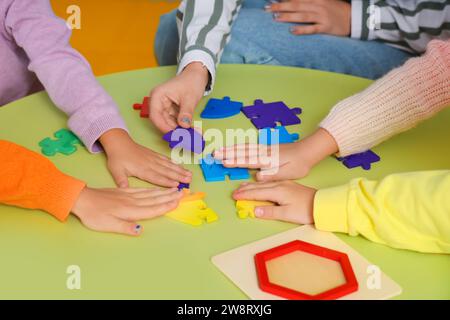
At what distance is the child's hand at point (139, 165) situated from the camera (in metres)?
0.92

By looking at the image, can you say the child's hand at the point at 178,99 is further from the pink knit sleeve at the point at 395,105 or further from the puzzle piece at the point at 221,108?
the pink knit sleeve at the point at 395,105

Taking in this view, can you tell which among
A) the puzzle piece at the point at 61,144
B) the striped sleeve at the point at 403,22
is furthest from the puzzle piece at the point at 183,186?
the striped sleeve at the point at 403,22

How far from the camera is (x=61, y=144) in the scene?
40.1 inches

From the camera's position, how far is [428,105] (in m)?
1.00

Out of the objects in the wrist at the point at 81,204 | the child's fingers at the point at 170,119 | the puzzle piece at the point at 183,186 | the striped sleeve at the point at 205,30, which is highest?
the striped sleeve at the point at 205,30

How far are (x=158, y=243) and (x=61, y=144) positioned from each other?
0.32 metres

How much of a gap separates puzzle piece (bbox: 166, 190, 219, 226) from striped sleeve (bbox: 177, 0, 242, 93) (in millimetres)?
373

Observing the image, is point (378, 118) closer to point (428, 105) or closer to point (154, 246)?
point (428, 105)

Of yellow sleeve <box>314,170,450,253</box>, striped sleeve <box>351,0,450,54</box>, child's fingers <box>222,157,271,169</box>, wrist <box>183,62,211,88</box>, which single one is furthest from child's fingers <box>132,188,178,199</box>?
striped sleeve <box>351,0,450,54</box>

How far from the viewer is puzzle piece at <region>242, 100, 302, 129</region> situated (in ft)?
3.56

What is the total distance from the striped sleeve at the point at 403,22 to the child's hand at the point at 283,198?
0.73 m

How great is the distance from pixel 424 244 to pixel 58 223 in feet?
1.60

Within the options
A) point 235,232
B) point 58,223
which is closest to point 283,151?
point 235,232
